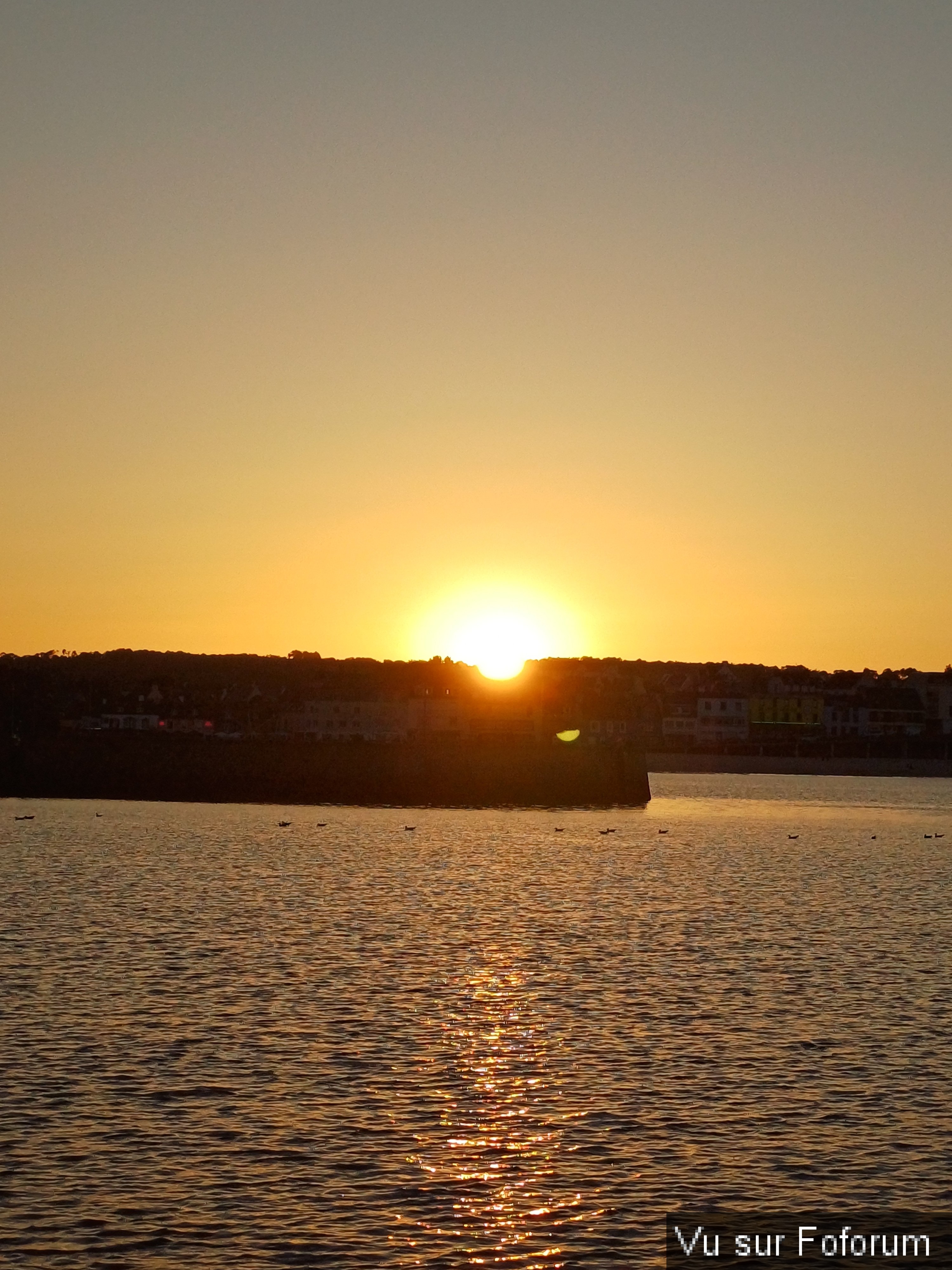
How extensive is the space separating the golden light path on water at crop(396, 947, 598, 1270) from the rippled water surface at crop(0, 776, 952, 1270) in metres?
0.06

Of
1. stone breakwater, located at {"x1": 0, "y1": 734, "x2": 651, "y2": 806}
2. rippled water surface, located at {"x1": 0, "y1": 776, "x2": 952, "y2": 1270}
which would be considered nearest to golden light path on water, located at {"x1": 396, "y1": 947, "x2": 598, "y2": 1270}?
rippled water surface, located at {"x1": 0, "y1": 776, "x2": 952, "y2": 1270}

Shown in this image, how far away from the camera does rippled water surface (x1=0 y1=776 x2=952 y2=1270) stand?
19.0 meters

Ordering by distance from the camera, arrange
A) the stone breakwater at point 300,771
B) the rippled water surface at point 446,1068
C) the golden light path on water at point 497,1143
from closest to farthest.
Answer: the golden light path on water at point 497,1143, the rippled water surface at point 446,1068, the stone breakwater at point 300,771

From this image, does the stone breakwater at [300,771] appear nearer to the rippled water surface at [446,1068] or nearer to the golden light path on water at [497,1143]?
the rippled water surface at [446,1068]

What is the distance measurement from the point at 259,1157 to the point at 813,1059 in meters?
10.9

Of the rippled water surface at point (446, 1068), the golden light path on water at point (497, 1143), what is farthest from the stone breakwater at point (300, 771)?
the golden light path on water at point (497, 1143)

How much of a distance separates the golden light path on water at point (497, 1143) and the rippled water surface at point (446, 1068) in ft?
0.21

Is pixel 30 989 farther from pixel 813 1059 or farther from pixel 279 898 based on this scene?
pixel 279 898

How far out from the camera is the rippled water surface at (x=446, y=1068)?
62.4 ft

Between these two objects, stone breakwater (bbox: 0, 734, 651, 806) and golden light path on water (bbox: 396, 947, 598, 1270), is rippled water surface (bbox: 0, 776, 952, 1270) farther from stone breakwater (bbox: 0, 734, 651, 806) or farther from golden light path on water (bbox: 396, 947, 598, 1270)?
stone breakwater (bbox: 0, 734, 651, 806)

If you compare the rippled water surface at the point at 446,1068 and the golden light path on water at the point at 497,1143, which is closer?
the golden light path on water at the point at 497,1143

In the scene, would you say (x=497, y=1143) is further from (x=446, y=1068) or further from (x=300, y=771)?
(x=300, y=771)

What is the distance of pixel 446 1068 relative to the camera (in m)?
27.4

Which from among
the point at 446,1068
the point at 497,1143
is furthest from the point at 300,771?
the point at 497,1143
